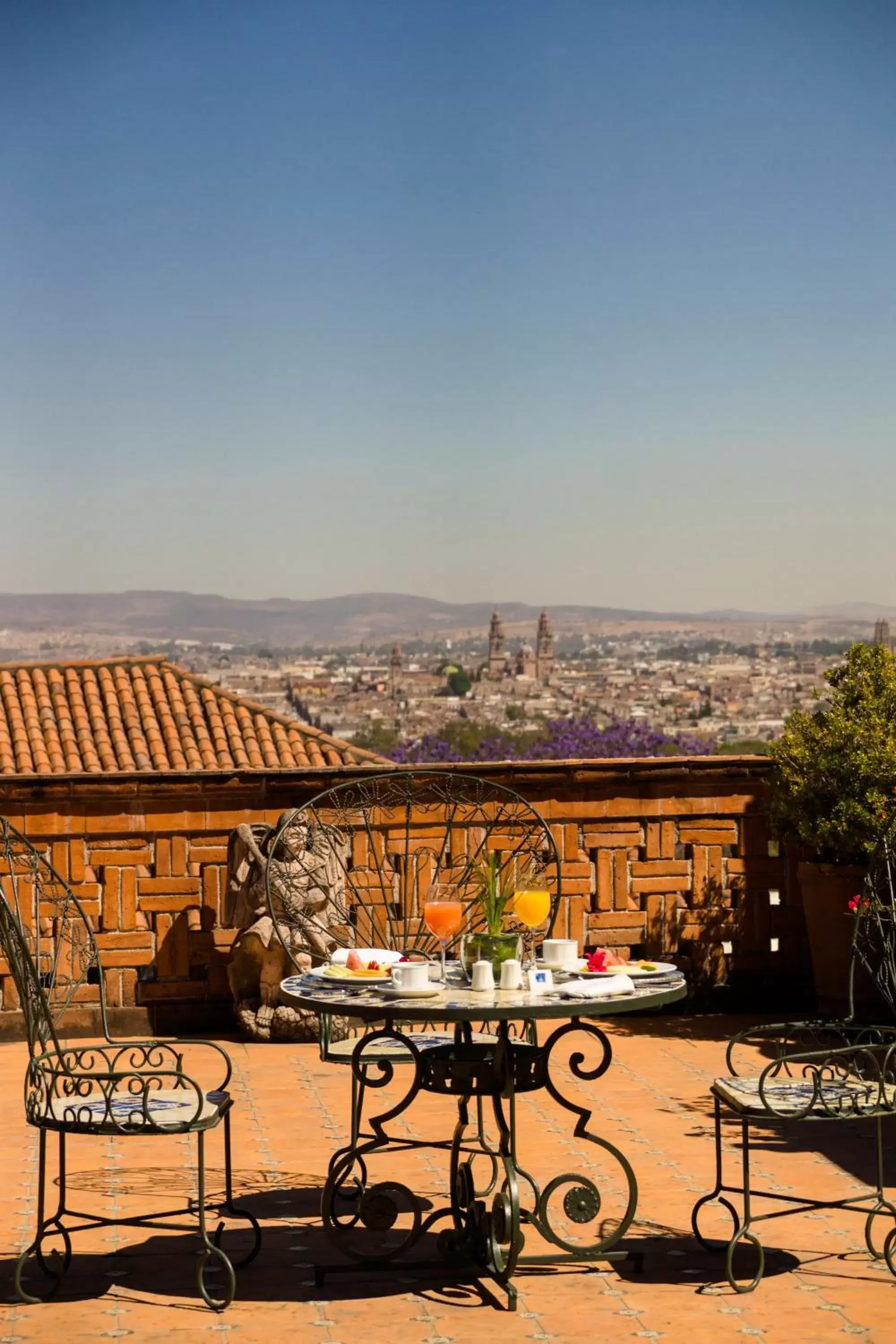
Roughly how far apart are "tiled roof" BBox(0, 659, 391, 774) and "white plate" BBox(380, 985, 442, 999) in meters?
18.4

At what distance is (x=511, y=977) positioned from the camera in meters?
3.51

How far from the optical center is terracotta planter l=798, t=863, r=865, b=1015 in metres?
5.98

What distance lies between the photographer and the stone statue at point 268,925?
599 centimetres

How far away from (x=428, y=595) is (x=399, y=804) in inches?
2359

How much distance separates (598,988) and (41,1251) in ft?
4.55

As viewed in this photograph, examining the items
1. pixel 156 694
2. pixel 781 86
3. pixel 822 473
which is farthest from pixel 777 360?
pixel 156 694

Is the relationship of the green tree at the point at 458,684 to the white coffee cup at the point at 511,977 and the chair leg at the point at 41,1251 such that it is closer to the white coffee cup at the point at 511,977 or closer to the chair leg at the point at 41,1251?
the chair leg at the point at 41,1251

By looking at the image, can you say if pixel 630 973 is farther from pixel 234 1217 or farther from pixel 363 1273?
pixel 234 1217

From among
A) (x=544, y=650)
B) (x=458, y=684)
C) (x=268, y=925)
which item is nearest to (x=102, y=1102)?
(x=268, y=925)

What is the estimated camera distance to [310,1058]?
5.83 meters

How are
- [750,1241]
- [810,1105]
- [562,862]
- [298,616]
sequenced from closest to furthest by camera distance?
[810,1105] → [750,1241] → [562,862] → [298,616]

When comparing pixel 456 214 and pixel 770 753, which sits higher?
pixel 456 214

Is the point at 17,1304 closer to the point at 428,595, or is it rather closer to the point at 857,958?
the point at 857,958

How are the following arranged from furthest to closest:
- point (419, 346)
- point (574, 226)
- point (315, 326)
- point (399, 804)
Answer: point (419, 346), point (315, 326), point (574, 226), point (399, 804)
